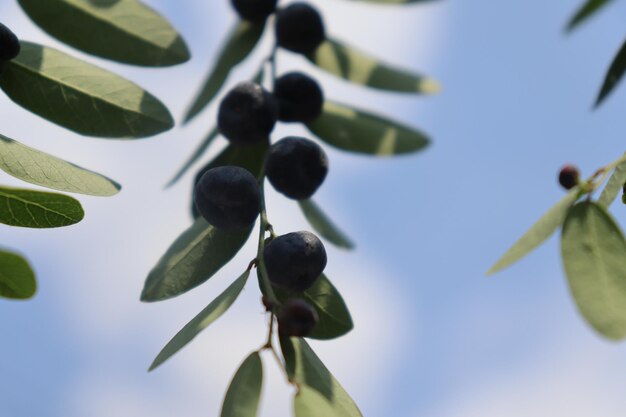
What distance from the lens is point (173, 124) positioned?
1.77 meters

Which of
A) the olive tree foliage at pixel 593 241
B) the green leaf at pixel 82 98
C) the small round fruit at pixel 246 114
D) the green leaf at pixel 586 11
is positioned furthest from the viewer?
the small round fruit at pixel 246 114

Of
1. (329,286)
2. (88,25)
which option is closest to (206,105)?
(88,25)

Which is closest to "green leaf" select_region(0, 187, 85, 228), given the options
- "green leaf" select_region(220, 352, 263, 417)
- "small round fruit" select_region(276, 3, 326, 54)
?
"green leaf" select_region(220, 352, 263, 417)

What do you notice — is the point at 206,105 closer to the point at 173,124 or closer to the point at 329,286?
the point at 173,124

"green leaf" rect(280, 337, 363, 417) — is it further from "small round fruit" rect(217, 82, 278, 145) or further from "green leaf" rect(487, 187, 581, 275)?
"small round fruit" rect(217, 82, 278, 145)

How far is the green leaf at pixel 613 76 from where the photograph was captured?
1.49 m

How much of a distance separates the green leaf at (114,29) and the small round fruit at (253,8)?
0.50 meters

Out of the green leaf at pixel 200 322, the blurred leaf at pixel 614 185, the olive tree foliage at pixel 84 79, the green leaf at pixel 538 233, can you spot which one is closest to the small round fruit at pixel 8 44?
the olive tree foliage at pixel 84 79

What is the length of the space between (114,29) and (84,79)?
0.51 ft

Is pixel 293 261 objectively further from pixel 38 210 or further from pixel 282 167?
pixel 38 210

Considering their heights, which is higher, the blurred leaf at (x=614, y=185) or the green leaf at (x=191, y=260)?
the blurred leaf at (x=614, y=185)

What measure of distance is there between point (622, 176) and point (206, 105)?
3.59ft

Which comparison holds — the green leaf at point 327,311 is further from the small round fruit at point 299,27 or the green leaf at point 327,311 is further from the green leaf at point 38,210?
the small round fruit at point 299,27

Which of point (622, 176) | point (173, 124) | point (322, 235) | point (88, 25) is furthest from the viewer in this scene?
point (322, 235)
